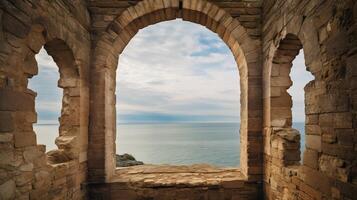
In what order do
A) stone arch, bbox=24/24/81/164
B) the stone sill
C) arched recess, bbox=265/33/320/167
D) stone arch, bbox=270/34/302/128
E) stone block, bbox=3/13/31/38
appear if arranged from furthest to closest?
the stone sill, stone arch, bbox=270/34/302/128, stone arch, bbox=24/24/81/164, arched recess, bbox=265/33/320/167, stone block, bbox=3/13/31/38

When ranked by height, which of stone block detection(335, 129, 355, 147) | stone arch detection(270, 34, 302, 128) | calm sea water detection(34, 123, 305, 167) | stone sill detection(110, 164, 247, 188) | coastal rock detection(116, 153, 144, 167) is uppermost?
stone arch detection(270, 34, 302, 128)

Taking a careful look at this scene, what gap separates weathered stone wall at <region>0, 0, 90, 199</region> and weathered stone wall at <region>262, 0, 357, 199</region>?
355 cm

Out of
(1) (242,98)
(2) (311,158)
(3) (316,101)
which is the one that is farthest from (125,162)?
(3) (316,101)

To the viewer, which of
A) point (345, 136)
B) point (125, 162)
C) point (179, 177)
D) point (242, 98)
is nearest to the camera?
point (345, 136)

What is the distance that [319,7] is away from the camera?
3.12 meters

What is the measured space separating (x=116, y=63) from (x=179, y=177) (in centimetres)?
286

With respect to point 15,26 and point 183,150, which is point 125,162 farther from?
point 183,150

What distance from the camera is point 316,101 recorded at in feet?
10.5

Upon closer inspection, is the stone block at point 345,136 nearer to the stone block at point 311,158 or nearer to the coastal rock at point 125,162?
the stone block at point 311,158

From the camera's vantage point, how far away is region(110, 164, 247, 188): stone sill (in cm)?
518

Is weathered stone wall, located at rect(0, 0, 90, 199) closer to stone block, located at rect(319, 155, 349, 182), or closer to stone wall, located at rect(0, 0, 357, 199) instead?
stone wall, located at rect(0, 0, 357, 199)

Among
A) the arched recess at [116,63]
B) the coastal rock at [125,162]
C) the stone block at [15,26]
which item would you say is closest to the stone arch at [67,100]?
the arched recess at [116,63]

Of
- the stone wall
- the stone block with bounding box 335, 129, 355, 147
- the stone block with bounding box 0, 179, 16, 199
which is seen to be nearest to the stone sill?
the stone wall

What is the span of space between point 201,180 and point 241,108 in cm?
185
